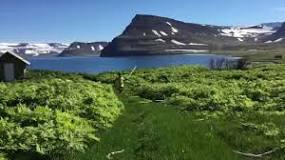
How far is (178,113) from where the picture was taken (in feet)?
102

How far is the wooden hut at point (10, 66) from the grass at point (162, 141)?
4766 cm

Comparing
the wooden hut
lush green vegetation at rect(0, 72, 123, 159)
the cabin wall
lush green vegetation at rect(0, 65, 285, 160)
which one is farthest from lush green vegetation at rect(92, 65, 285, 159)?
the cabin wall

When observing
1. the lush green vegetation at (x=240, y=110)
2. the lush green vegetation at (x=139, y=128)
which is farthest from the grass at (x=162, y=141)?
the lush green vegetation at (x=240, y=110)

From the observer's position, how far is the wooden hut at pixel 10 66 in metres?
74.2

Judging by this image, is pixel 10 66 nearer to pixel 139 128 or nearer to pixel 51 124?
pixel 139 128

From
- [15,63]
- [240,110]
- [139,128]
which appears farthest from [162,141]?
[15,63]

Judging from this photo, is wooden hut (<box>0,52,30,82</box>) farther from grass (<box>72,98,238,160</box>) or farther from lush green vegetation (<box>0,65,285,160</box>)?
grass (<box>72,98,238,160</box>)

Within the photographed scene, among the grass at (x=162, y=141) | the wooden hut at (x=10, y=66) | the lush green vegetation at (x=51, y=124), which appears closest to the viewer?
the grass at (x=162, y=141)

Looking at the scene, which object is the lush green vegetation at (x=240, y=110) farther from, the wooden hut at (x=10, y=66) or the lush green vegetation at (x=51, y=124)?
the wooden hut at (x=10, y=66)

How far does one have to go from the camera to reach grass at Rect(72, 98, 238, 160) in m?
18.1

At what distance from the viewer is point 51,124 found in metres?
21.4

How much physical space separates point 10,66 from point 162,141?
57.4 metres

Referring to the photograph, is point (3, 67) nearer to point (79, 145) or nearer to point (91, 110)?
point (91, 110)

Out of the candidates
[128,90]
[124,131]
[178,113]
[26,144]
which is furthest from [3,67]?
[26,144]
